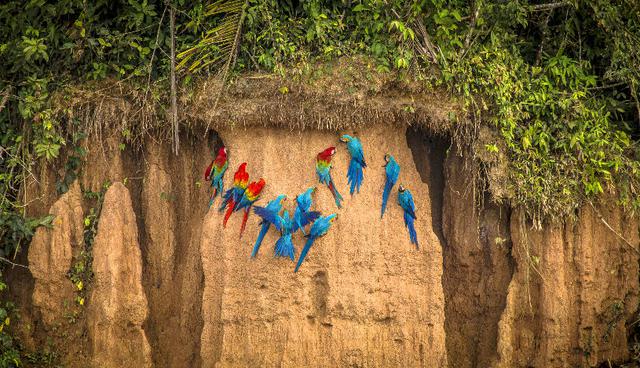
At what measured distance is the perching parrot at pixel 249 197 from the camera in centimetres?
802

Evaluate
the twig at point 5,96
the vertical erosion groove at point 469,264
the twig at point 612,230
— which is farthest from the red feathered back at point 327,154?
the twig at point 5,96

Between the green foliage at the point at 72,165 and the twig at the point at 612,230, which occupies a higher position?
the green foliage at the point at 72,165

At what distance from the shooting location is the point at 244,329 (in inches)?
313

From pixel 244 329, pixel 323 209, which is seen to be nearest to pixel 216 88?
pixel 323 209

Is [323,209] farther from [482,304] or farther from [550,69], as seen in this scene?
[550,69]

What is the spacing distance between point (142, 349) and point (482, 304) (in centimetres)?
332

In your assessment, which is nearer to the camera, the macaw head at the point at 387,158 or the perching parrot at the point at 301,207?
the perching parrot at the point at 301,207

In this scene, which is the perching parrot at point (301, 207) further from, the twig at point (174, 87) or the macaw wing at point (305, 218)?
the twig at point (174, 87)

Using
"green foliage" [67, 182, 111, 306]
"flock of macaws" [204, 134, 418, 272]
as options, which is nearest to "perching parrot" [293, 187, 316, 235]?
"flock of macaws" [204, 134, 418, 272]

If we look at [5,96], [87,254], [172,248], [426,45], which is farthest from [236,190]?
[5,96]

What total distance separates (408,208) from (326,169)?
852 mm

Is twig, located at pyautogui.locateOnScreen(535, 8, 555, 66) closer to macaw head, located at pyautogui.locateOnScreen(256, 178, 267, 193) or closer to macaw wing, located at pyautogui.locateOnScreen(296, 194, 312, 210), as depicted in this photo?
macaw wing, located at pyautogui.locateOnScreen(296, 194, 312, 210)

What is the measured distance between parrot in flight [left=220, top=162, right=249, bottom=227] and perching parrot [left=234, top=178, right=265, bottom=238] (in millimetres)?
43

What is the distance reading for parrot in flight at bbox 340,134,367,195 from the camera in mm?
8031
